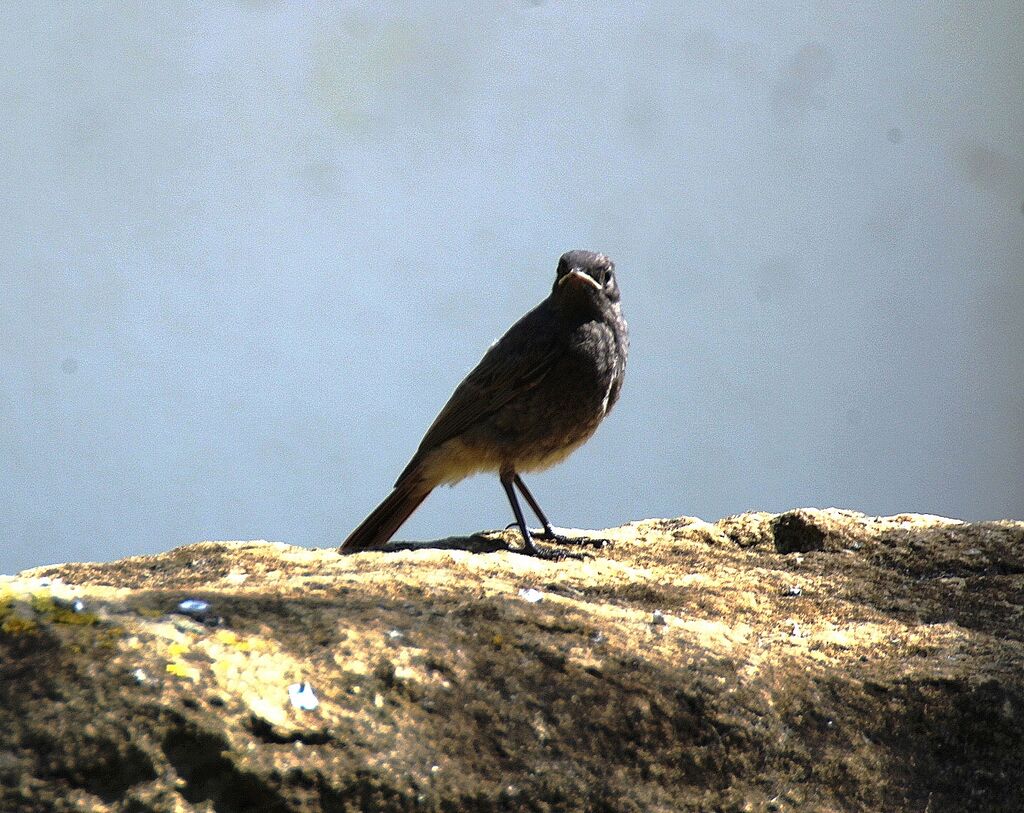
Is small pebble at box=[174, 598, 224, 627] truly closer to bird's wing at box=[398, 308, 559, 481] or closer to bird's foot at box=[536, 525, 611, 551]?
bird's foot at box=[536, 525, 611, 551]

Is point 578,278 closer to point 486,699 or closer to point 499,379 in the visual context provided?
point 499,379

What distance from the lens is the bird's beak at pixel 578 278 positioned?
13.3 ft

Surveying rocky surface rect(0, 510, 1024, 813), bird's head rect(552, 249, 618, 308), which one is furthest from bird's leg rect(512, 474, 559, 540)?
rocky surface rect(0, 510, 1024, 813)

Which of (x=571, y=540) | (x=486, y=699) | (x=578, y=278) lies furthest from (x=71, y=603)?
(x=578, y=278)

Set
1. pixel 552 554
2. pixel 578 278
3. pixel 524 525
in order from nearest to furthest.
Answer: pixel 552 554 < pixel 524 525 < pixel 578 278

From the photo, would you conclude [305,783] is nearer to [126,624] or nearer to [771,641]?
[126,624]

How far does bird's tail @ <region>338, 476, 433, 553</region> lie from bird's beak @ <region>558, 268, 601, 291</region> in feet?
2.84

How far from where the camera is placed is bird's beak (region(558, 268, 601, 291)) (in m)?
4.05

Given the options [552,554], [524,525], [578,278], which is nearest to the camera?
[552,554]

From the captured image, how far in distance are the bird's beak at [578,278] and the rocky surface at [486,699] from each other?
1596mm

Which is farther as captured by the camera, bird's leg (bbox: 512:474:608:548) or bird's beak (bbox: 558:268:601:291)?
bird's beak (bbox: 558:268:601:291)

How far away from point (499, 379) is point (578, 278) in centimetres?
44

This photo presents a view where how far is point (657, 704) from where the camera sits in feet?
6.44

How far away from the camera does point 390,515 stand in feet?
13.7
